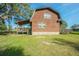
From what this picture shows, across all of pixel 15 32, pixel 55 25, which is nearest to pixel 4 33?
pixel 15 32

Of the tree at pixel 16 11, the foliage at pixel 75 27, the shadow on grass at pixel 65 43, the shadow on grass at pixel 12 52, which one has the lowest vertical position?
the shadow on grass at pixel 12 52

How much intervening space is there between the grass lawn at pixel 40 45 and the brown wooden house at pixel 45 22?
10 cm

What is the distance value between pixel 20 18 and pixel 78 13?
3.51ft

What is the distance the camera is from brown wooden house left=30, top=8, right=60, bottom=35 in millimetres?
4641

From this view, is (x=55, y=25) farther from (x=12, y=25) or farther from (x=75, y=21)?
(x=12, y=25)

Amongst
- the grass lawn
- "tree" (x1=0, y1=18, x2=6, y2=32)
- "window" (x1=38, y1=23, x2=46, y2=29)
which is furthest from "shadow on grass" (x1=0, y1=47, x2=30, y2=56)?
"window" (x1=38, y1=23, x2=46, y2=29)

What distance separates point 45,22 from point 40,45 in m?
0.44

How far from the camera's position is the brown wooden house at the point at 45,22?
4.64m

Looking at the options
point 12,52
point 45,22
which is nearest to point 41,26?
point 45,22

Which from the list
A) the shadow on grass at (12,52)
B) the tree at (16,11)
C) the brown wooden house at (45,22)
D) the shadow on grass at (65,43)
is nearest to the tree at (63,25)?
the brown wooden house at (45,22)

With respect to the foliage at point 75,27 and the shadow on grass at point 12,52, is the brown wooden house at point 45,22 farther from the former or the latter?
the shadow on grass at point 12,52

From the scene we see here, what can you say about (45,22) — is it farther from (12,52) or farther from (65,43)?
(12,52)

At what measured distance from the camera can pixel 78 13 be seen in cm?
457

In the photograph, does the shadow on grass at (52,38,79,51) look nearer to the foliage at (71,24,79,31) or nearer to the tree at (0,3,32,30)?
the foliage at (71,24,79,31)
